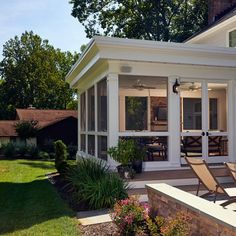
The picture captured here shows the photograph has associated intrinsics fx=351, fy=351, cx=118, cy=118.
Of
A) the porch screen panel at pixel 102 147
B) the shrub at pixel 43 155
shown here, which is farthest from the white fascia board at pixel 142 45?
the shrub at pixel 43 155

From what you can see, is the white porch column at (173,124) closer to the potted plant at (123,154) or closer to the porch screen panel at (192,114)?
the porch screen panel at (192,114)

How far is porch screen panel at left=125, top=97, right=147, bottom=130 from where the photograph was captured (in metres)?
Answer: 9.33

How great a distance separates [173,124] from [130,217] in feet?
16.4

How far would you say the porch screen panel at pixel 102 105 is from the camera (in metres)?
9.86

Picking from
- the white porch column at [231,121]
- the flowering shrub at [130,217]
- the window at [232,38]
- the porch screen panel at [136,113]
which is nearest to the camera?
the flowering shrub at [130,217]

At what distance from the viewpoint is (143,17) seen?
28.5 m

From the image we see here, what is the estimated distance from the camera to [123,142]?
870cm

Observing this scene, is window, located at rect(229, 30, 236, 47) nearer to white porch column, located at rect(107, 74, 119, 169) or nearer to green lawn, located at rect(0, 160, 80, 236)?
white porch column, located at rect(107, 74, 119, 169)

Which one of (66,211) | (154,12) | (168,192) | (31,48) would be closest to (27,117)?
(154,12)

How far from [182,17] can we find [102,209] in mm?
25233

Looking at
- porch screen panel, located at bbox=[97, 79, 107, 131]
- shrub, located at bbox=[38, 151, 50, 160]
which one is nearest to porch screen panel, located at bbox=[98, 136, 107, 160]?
porch screen panel, located at bbox=[97, 79, 107, 131]

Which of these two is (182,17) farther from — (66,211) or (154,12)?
(66,211)

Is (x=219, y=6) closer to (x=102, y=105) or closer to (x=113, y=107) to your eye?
(x=102, y=105)

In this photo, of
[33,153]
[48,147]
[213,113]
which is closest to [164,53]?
[213,113]
